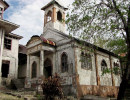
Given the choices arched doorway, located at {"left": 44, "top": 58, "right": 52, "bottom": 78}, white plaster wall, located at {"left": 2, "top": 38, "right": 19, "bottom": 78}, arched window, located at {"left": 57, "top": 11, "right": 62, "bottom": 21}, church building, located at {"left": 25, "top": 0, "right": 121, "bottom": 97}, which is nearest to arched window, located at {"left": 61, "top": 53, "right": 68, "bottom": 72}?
church building, located at {"left": 25, "top": 0, "right": 121, "bottom": 97}

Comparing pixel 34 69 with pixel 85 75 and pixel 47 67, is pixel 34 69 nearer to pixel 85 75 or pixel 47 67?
pixel 47 67

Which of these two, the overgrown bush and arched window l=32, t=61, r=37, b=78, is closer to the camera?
the overgrown bush

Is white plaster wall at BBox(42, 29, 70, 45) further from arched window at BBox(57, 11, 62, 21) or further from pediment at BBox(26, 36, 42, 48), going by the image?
arched window at BBox(57, 11, 62, 21)

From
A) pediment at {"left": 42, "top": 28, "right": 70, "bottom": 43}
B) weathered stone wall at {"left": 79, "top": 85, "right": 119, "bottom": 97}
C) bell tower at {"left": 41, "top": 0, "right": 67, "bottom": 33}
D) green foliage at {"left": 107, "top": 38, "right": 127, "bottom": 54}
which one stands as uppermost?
bell tower at {"left": 41, "top": 0, "right": 67, "bottom": 33}

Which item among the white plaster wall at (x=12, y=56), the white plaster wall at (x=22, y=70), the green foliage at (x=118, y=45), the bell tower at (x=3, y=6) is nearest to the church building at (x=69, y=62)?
the green foliage at (x=118, y=45)

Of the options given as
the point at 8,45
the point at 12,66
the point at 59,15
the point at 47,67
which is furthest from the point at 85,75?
the point at 8,45

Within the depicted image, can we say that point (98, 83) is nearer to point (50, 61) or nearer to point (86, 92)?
point (86, 92)

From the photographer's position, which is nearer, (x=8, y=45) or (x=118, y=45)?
(x=118, y=45)

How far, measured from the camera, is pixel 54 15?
1998 cm

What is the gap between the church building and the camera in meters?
14.7

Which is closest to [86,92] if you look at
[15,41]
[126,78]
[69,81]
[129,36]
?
[69,81]

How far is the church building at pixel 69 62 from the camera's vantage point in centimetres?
1470

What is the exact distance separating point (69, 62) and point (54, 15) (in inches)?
302

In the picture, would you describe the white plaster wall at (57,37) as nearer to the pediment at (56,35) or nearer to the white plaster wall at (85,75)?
the pediment at (56,35)
